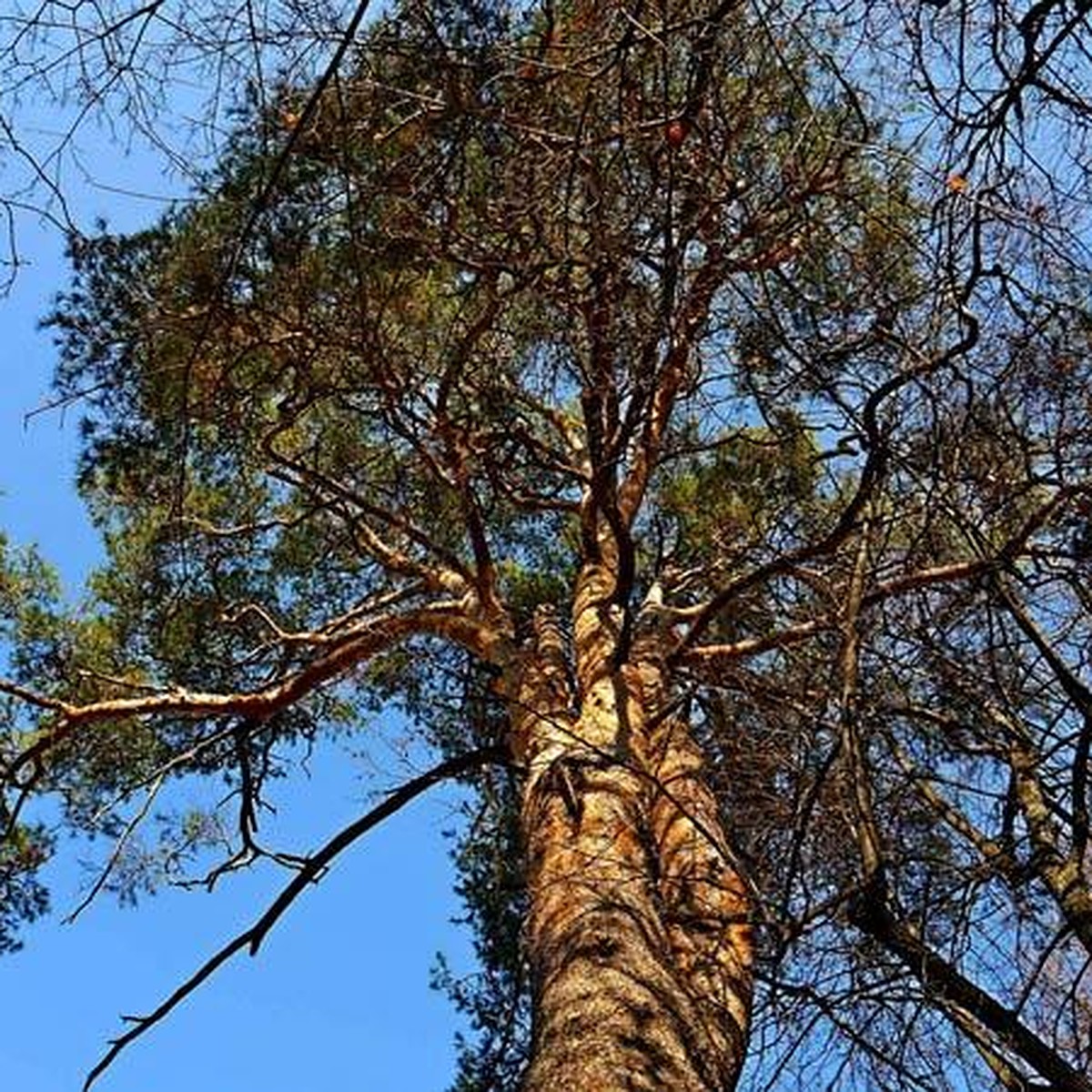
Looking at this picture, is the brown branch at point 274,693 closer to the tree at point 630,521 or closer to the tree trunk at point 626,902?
the tree at point 630,521

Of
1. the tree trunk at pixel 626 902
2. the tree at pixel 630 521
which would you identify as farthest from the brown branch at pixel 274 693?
the tree trunk at pixel 626 902

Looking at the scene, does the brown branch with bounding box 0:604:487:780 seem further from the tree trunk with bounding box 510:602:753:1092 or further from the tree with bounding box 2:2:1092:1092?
the tree trunk with bounding box 510:602:753:1092

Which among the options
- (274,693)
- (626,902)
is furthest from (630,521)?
(626,902)

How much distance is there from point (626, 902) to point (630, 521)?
81.6 inches

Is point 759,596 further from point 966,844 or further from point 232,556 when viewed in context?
A: point 232,556

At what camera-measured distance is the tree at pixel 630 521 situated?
2.55 metres

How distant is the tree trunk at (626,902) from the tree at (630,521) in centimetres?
1

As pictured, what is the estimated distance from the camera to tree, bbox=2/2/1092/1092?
8.38ft

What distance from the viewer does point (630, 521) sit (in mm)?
5051

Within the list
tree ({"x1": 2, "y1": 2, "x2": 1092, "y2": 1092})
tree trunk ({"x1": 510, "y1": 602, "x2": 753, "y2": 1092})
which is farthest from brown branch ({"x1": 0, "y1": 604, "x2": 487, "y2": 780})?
tree trunk ({"x1": 510, "y1": 602, "x2": 753, "y2": 1092})

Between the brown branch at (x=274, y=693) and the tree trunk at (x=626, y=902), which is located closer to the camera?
the tree trunk at (x=626, y=902)

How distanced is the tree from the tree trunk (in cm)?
1

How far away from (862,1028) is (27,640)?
4.29 m

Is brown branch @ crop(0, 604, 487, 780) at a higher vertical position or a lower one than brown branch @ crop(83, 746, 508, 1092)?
higher
